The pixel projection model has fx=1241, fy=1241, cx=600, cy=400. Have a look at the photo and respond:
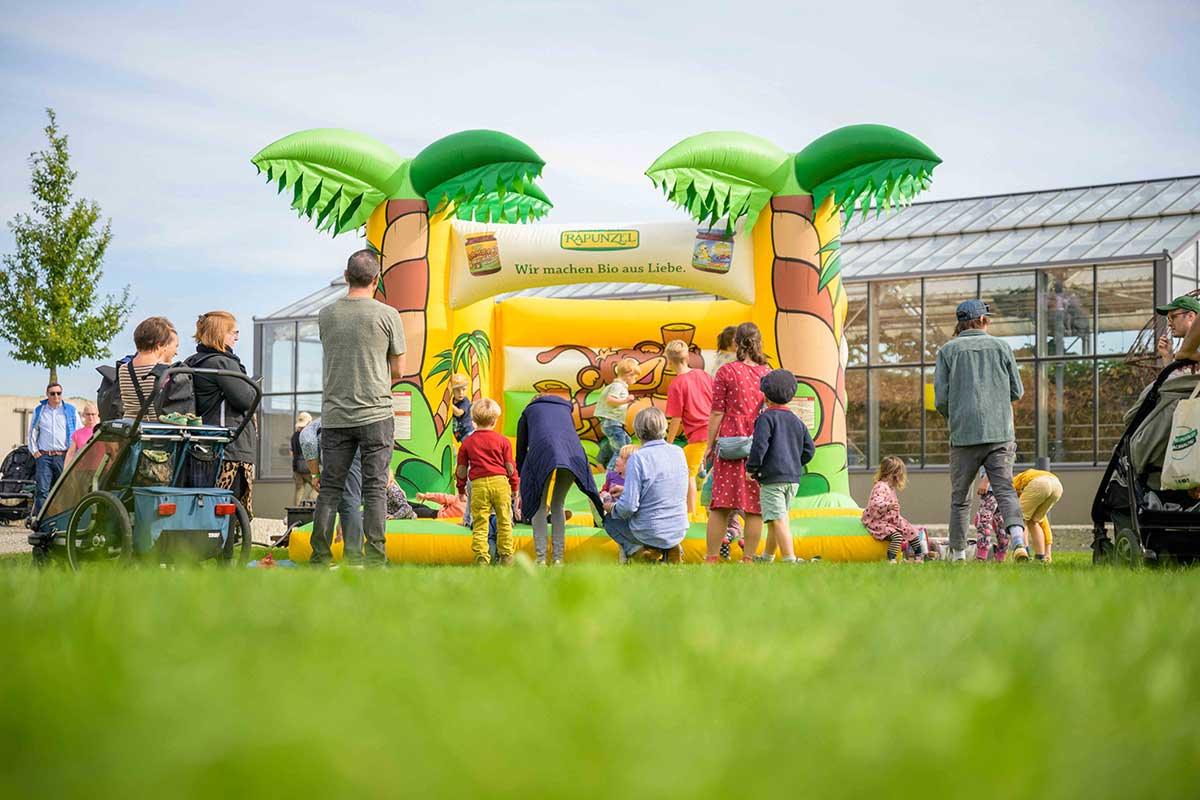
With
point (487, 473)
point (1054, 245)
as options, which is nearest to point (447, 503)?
point (487, 473)

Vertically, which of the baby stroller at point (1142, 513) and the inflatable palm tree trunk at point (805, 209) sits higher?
the inflatable palm tree trunk at point (805, 209)

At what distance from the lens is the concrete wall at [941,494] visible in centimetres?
1766

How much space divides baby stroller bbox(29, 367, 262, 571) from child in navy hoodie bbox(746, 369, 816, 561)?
2.90 metres

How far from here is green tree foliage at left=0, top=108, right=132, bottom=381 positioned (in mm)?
18859

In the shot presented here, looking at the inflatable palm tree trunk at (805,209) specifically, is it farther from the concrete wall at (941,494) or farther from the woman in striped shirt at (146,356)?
the concrete wall at (941,494)

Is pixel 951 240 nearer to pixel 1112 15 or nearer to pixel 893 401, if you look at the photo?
pixel 893 401

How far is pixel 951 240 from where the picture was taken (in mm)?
21578

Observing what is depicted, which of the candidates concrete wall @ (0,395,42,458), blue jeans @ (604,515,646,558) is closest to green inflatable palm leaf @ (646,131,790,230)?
blue jeans @ (604,515,646,558)

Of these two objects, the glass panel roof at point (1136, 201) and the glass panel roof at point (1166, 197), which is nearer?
the glass panel roof at point (1166, 197)

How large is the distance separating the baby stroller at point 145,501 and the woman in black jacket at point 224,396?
0.74 ft

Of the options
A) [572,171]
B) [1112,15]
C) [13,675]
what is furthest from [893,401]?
[13,675]

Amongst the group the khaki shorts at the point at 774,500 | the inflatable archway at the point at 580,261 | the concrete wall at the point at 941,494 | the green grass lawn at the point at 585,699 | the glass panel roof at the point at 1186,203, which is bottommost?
the concrete wall at the point at 941,494

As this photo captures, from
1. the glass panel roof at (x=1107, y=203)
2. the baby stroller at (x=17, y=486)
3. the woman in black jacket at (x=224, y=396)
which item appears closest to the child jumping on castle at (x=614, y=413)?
the woman in black jacket at (x=224, y=396)

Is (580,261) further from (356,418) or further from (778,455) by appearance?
(356,418)
